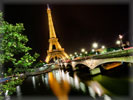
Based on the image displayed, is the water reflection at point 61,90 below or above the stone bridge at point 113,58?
below

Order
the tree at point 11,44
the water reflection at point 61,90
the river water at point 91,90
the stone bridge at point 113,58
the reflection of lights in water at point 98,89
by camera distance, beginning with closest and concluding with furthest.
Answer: the tree at point 11,44 → the river water at point 91,90 → the stone bridge at point 113,58 → the reflection of lights in water at point 98,89 → the water reflection at point 61,90

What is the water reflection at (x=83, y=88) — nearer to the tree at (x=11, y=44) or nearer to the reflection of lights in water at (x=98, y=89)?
the reflection of lights in water at (x=98, y=89)

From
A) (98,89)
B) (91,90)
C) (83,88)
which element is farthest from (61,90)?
(98,89)

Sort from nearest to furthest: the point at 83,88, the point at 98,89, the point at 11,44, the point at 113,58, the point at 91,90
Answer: the point at 11,44
the point at 98,89
the point at 91,90
the point at 113,58
the point at 83,88

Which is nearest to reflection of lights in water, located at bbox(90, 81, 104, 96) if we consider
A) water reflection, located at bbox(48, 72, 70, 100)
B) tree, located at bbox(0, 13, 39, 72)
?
water reflection, located at bbox(48, 72, 70, 100)

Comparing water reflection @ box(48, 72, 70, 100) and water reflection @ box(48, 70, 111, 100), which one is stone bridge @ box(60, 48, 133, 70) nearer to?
water reflection @ box(48, 70, 111, 100)

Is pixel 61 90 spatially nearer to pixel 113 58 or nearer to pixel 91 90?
pixel 91 90

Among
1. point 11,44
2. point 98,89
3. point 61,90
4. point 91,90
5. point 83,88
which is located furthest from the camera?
point 61,90

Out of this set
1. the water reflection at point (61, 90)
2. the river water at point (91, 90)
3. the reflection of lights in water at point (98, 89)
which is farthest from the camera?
the water reflection at point (61, 90)

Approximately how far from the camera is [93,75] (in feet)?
92.7

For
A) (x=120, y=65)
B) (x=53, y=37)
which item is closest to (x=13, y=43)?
(x=120, y=65)

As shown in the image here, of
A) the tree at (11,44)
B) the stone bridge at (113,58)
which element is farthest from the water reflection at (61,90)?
the tree at (11,44)

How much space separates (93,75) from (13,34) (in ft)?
87.9

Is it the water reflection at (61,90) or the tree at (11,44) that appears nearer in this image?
the tree at (11,44)
